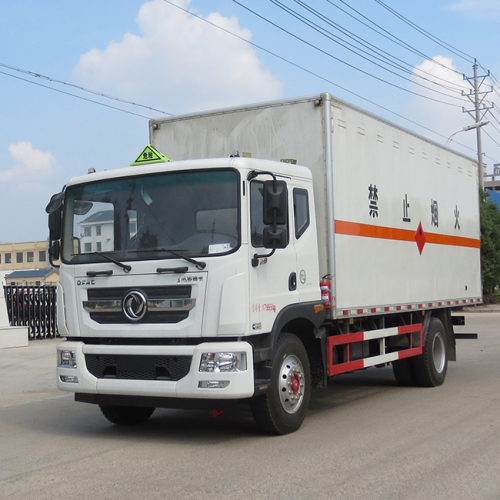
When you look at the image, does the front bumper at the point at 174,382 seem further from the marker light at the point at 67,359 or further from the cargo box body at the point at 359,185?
the cargo box body at the point at 359,185

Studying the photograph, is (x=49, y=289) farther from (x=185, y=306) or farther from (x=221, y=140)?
(x=185, y=306)

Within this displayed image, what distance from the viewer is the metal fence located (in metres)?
20.9

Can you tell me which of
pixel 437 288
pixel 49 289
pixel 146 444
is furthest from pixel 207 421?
pixel 49 289

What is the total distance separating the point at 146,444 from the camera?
7.26 m

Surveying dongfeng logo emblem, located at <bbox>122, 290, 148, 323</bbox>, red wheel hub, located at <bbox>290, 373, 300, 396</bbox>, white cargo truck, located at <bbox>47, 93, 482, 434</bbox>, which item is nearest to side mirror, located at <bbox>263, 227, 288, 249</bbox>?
white cargo truck, located at <bbox>47, 93, 482, 434</bbox>

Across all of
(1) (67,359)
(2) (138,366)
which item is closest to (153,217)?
(2) (138,366)

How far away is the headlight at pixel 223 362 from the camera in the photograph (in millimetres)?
6719

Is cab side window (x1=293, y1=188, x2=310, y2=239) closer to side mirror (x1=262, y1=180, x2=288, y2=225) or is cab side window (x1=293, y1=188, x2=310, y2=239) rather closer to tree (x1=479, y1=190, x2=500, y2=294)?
side mirror (x1=262, y1=180, x2=288, y2=225)

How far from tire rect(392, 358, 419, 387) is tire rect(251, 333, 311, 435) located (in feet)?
12.2

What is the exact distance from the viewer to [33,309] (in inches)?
833

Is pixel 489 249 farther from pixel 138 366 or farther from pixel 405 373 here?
pixel 138 366

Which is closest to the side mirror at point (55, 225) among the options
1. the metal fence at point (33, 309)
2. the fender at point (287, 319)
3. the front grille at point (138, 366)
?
the front grille at point (138, 366)

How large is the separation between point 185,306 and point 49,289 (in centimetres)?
1571

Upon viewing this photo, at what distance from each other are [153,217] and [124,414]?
2.50 meters
